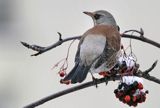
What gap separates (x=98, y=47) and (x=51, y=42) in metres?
2.22

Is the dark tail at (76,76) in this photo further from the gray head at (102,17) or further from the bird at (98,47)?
the gray head at (102,17)

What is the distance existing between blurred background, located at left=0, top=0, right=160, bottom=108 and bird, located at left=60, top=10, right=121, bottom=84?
2054 mm

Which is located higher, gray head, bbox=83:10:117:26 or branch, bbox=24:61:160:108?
gray head, bbox=83:10:117:26

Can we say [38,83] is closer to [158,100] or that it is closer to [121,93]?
[158,100]

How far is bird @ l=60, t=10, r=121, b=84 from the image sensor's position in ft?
4.01

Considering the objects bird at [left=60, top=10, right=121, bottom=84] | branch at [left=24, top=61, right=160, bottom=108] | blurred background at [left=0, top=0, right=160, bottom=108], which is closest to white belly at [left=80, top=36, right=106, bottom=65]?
bird at [left=60, top=10, right=121, bottom=84]

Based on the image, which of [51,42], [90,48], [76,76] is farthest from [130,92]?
[51,42]

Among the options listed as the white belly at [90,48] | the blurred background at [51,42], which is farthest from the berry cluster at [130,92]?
the blurred background at [51,42]

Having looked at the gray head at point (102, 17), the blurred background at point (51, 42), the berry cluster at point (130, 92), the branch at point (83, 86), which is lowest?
the blurred background at point (51, 42)

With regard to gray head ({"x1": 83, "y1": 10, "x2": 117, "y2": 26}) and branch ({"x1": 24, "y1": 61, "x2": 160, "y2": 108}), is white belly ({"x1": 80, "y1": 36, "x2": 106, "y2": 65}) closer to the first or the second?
gray head ({"x1": 83, "y1": 10, "x2": 117, "y2": 26})

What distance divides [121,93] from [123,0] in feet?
8.70

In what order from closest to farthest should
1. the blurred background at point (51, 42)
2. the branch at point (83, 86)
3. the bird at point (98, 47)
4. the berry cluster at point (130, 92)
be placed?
the branch at point (83, 86) → the berry cluster at point (130, 92) → the bird at point (98, 47) → the blurred background at point (51, 42)

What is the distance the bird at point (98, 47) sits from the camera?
1.22 m

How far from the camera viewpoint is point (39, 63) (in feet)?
12.0
